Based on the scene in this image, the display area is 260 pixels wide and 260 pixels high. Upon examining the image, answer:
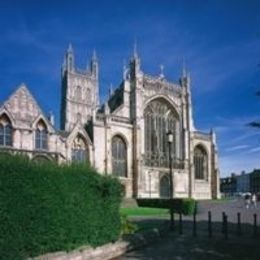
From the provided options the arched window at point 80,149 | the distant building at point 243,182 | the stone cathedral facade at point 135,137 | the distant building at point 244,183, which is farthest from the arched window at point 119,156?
the distant building at point 243,182

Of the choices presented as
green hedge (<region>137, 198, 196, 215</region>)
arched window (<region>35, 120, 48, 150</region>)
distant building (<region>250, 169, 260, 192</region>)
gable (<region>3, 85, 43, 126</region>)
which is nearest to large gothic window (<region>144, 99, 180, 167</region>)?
green hedge (<region>137, 198, 196, 215</region>)

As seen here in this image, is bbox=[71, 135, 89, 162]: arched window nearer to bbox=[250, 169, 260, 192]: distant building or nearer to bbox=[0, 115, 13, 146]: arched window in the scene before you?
bbox=[0, 115, 13, 146]: arched window

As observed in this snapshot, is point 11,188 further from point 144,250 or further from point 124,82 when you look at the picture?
point 124,82

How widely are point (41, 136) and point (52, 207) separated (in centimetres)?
3430

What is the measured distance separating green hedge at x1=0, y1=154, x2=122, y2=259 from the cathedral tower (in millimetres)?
64349

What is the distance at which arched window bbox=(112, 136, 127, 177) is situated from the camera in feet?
202

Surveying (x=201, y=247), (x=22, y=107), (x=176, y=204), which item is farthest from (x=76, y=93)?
(x=201, y=247)

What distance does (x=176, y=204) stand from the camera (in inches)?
1510

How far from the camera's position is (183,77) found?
244ft

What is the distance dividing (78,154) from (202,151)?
25.9 metres

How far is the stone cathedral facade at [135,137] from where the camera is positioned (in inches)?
1876

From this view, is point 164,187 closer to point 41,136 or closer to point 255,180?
point 41,136

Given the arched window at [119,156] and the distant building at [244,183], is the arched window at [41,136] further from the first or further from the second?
the distant building at [244,183]

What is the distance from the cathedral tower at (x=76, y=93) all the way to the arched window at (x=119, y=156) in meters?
A: 20.3
